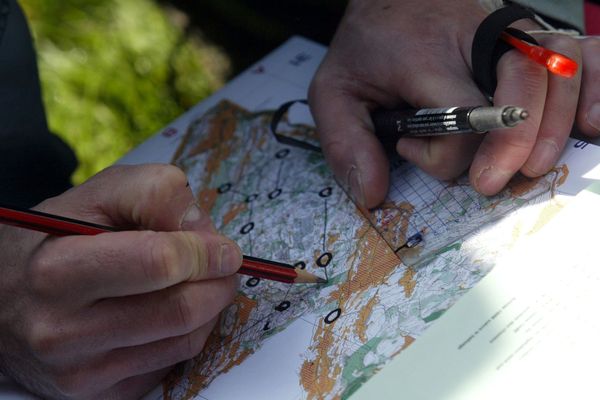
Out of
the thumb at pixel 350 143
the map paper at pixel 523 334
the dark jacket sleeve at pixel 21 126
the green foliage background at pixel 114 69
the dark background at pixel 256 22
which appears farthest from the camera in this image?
the green foliage background at pixel 114 69

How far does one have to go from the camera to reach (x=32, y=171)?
53.0 inches

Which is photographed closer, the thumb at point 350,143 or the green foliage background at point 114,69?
the thumb at point 350,143

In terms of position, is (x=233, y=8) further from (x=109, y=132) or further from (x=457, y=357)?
(x=457, y=357)

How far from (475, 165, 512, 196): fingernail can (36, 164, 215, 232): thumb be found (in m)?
0.36

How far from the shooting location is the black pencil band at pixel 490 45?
2.97 ft

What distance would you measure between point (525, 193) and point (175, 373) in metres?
0.52

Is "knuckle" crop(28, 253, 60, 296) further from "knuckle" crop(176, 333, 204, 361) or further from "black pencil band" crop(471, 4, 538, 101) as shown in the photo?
"black pencil band" crop(471, 4, 538, 101)

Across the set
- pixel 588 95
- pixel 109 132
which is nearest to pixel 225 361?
pixel 588 95

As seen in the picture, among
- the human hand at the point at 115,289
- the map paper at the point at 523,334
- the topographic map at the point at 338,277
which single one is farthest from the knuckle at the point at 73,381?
the map paper at the point at 523,334

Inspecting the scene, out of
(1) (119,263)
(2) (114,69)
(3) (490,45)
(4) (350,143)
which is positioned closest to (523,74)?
(3) (490,45)

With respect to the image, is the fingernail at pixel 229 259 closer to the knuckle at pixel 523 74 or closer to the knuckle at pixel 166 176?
the knuckle at pixel 166 176

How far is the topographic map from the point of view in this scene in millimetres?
808

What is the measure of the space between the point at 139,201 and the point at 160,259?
128mm

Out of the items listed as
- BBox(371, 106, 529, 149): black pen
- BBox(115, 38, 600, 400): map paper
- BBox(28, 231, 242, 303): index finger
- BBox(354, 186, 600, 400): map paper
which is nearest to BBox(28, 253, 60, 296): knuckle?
BBox(28, 231, 242, 303): index finger
